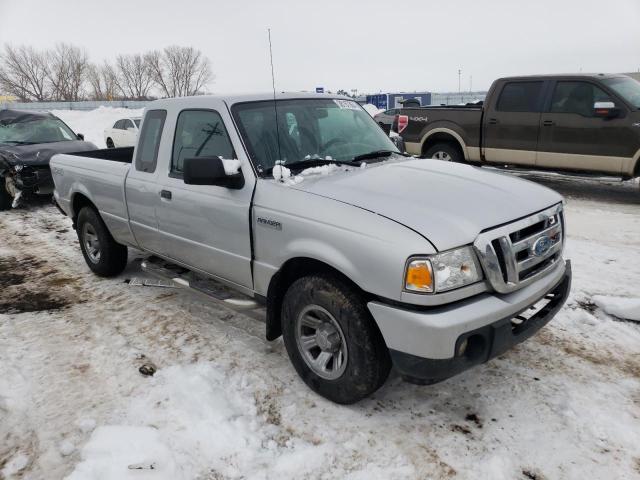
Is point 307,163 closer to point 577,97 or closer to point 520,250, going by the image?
point 520,250

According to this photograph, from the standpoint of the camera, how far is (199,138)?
150 inches

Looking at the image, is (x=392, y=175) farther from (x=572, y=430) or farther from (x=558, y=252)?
(x=572, y=430)

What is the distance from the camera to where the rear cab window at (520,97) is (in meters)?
8.52

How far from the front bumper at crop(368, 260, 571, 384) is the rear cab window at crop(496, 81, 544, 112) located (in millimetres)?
6968

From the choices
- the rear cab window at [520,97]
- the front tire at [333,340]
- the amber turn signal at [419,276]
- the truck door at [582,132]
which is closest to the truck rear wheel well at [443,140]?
the rear cab window at [520,97]

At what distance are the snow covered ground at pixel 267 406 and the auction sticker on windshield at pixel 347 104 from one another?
6.80 feet

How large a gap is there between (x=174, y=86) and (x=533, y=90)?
2449 inches

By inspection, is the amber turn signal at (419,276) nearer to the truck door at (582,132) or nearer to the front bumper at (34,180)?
the truck door at (582,132)

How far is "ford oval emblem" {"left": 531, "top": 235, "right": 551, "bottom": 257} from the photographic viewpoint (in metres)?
2.82

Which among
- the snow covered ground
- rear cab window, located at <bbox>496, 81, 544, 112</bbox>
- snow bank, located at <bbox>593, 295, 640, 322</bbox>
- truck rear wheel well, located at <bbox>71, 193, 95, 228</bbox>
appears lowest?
the snow covered ground

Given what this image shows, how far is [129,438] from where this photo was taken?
272 centimetres

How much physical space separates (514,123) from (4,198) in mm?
9400

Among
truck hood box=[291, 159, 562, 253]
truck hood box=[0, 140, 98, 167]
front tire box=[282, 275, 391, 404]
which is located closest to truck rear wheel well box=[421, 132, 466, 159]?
truck hood box=[291, 159, 562, 253]

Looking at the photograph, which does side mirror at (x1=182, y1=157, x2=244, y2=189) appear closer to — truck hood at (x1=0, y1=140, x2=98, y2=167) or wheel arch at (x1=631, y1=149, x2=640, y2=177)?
truck hood at (x1=0, y1=140, x2=98, y2=167)
